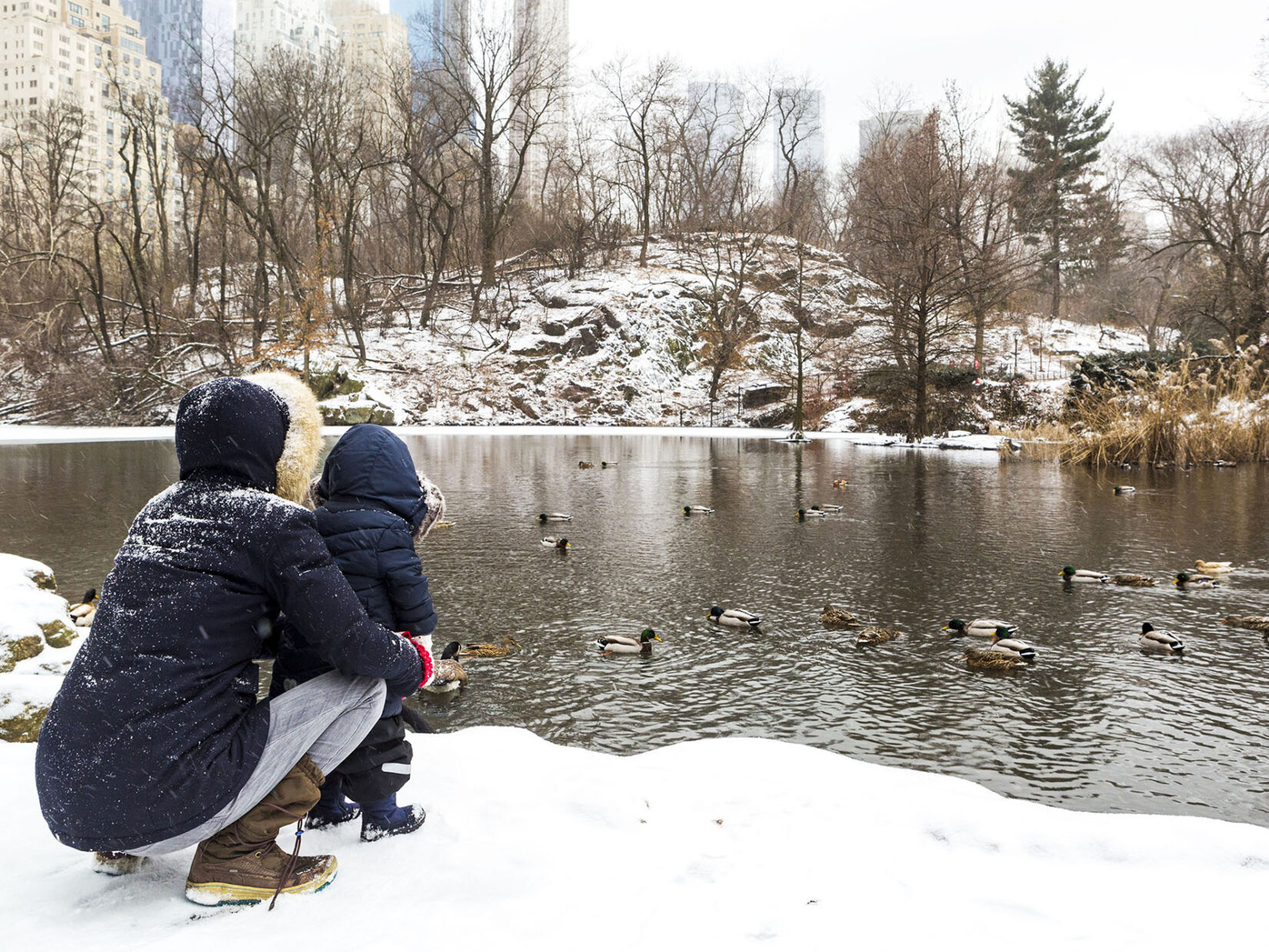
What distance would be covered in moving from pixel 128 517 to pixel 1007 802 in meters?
10.0

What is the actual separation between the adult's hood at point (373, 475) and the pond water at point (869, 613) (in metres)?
1.93

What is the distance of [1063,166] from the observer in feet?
134

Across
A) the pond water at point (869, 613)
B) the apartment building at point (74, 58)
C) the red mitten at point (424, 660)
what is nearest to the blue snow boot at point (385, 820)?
the red mitten at point (424, 660)

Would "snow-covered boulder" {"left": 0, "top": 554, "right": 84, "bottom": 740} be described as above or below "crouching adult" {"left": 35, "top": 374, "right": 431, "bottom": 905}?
below

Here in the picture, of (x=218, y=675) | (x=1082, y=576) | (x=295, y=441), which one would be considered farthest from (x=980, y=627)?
(x=218, y=675)

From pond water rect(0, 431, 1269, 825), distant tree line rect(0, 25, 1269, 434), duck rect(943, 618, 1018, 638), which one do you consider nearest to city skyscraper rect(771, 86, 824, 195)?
distant tree line rect(0, 25, 1269, 434)

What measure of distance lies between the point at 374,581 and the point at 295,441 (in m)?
0.58

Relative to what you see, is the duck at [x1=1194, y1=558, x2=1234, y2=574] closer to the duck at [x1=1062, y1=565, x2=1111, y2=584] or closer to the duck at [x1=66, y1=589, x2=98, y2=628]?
the duck at [x1=1062, y1=565, x2=1111, y2=584]

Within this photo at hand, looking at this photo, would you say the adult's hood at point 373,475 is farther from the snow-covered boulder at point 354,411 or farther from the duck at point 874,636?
the snow-covered boulder at point 354,411

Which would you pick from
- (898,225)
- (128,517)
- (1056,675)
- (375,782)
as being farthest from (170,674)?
(898,225)

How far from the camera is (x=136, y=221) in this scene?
102ft

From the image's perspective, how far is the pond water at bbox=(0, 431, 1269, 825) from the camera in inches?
163

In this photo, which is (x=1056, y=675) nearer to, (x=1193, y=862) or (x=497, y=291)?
(x=1193, y=862)

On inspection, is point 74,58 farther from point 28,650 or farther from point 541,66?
point 28,650
